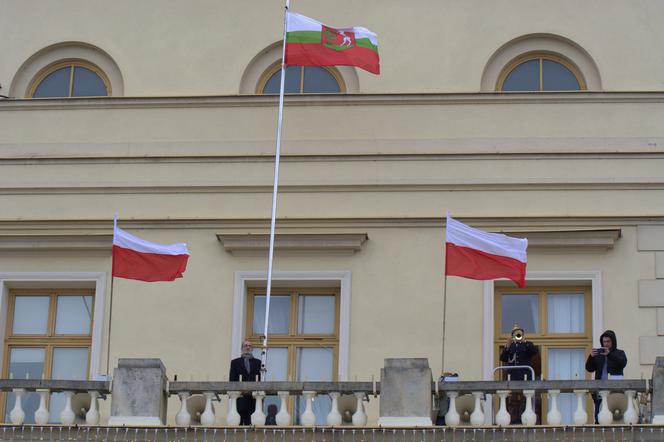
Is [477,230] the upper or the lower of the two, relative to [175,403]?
upper

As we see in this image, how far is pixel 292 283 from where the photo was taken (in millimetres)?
28453

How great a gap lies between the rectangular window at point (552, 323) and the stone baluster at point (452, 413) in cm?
306

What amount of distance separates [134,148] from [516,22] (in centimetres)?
556

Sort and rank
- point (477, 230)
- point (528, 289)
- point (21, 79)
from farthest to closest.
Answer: point (21, 79), point (528, 289), point (477, 230)

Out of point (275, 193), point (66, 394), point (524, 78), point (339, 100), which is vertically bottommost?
point (66, 394)

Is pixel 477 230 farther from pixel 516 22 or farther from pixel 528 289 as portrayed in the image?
pixel 516 22

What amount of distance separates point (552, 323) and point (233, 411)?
5.20 meters

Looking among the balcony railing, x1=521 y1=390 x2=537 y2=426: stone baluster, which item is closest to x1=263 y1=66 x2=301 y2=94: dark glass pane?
the balcony railing

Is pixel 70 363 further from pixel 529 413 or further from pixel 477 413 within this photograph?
pixel 529 413

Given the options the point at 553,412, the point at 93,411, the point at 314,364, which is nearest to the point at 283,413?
the point at 93,411

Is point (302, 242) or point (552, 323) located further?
point (302, 242)

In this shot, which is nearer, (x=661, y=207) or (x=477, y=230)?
Result: (x=477, y=230)

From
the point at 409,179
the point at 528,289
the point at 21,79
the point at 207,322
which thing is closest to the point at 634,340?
the point at 528,289

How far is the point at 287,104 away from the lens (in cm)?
2947
